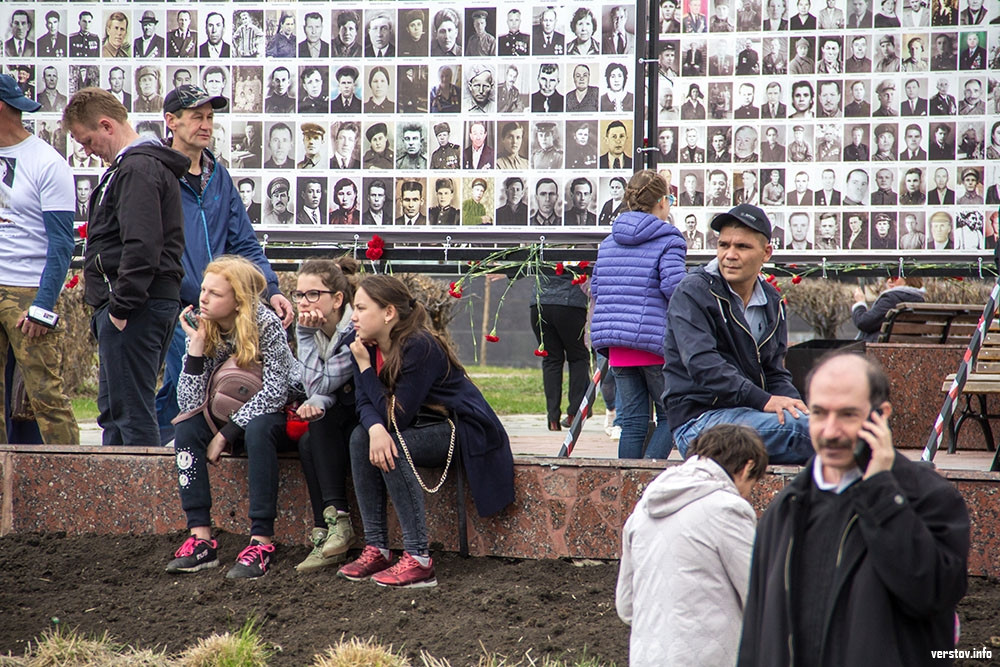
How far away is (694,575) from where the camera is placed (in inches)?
129

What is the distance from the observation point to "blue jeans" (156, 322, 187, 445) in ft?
20.7

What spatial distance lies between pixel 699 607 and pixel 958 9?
415 cm

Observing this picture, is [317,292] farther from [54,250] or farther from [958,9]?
[958,9]

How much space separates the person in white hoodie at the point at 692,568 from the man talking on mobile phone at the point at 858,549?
0.58 meters

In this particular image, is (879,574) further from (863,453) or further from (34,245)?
(34,245)

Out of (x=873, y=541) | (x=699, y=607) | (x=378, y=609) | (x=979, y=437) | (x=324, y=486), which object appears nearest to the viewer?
(x=873, y=541)

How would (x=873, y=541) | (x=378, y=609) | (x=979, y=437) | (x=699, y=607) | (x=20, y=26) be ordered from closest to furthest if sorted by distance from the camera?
(x=873, y=541) < (x=699, y=607) < (x=378, y=609) < (x=20, y=26) < (x=979, y=437)

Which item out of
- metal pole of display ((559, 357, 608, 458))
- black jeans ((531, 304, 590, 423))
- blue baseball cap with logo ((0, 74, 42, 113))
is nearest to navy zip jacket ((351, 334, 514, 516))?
metal pole of display ((559, 357, 608, 458))

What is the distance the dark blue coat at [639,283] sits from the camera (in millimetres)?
5789

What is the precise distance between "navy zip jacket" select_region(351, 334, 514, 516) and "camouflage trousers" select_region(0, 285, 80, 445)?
180 centimetres

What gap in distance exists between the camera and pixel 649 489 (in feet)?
11.2

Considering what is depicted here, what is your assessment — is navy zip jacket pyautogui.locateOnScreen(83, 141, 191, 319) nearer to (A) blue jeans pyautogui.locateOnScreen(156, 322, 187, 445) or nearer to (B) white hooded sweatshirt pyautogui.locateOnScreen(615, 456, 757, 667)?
(A) blue jeans pyautogui.locateOnScreen(156, 322, 187, 445)

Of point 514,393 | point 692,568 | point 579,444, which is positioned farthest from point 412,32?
point 514,393

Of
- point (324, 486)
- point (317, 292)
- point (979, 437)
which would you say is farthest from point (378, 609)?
point (979, 437)
